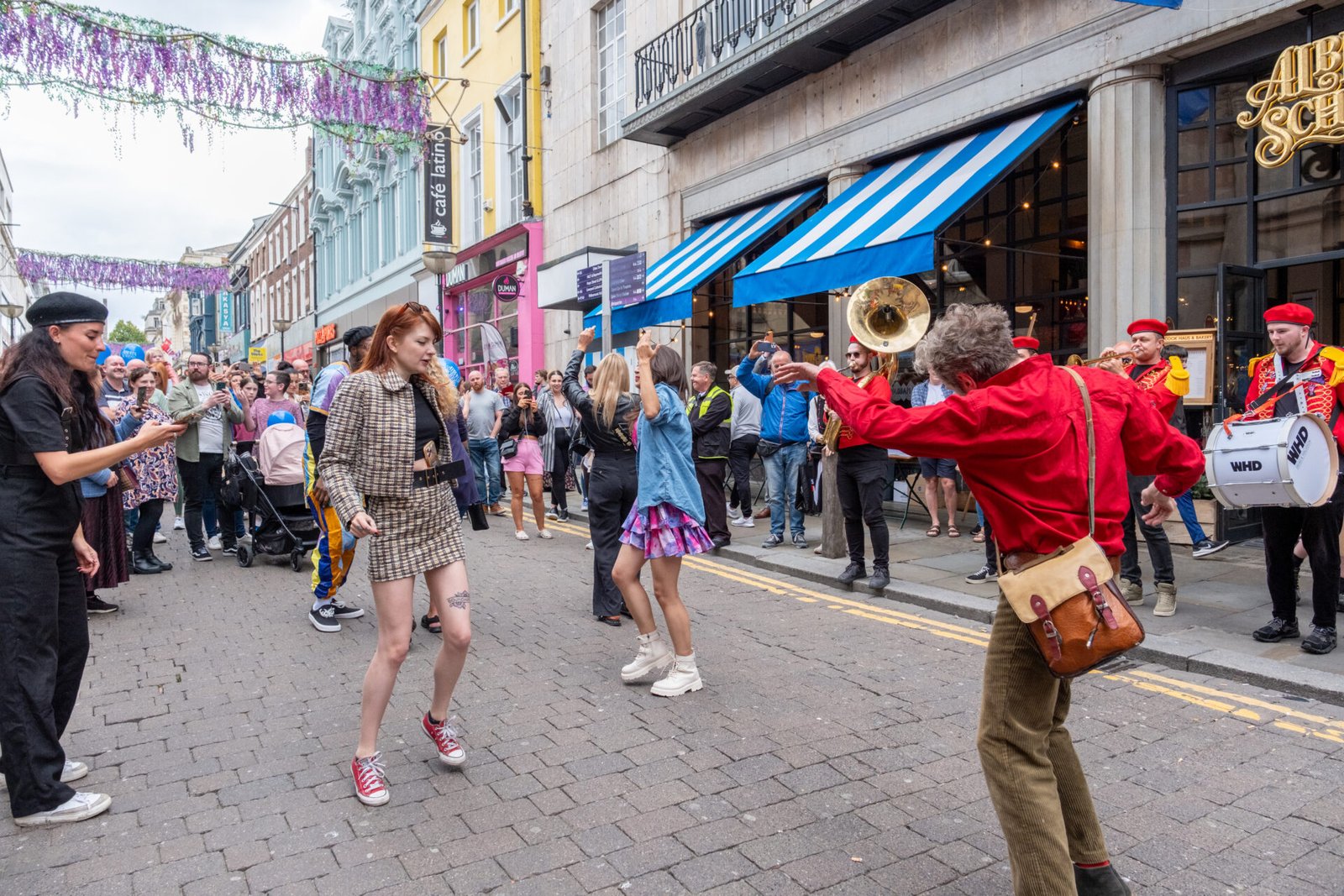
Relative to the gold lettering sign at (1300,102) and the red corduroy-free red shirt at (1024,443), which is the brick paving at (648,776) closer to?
the red corduroy-free red shirt at (1024,443)

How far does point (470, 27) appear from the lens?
24438 mm

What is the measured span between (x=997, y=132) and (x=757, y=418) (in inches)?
161

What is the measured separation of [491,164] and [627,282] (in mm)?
11066

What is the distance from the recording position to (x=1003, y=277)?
11.4 meters

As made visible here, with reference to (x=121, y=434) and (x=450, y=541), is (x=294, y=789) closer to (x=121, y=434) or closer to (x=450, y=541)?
(x=450, y=541)

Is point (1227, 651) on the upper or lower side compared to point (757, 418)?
lower

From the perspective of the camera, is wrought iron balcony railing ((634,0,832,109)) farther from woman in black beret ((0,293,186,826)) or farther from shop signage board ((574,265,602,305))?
woman in black beret ((0,293,186,826))

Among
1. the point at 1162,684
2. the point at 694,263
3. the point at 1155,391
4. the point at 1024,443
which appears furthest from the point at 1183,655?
the point at 694,263

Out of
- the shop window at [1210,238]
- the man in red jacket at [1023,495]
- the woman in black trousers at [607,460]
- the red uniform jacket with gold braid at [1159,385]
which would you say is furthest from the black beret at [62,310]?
the shop window at [1210,238]

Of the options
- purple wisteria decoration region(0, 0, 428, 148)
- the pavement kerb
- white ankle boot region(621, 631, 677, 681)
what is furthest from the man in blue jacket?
purple wisteria decoration region(0, 0, 428, 148)

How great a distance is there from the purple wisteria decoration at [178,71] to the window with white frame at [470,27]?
258 inches

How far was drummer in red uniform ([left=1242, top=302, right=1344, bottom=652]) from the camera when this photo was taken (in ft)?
17.3

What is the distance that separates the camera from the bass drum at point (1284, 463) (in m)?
4.79

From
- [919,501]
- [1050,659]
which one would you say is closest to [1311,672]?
[1050,659]
